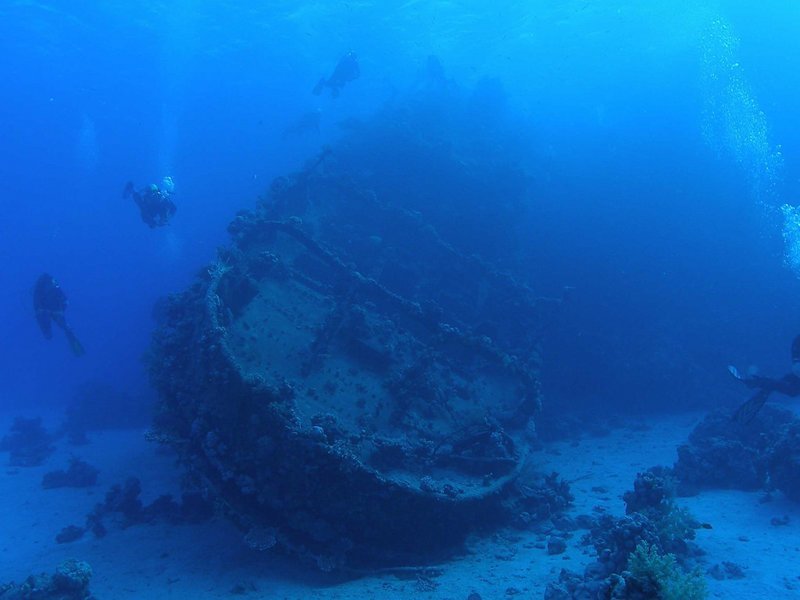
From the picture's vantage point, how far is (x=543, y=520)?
882 centimetres

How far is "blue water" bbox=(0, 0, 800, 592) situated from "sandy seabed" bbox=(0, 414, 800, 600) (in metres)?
6.79

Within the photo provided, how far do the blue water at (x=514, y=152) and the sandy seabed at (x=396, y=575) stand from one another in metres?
6.79

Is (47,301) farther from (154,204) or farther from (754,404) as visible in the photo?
(754,404)

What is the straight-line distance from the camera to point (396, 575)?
275 inches

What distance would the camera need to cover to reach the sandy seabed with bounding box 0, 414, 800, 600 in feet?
21.5

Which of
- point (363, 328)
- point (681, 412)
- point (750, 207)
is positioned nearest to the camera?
point (363, 328)

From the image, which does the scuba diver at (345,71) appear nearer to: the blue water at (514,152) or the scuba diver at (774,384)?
the blue water at (514,152)

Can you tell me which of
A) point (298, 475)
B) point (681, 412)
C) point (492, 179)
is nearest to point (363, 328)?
point (298, 475)

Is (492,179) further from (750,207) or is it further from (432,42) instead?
(432,42)

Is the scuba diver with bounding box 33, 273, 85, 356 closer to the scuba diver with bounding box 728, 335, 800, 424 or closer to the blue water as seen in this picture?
the blue water

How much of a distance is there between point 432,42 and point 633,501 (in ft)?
143

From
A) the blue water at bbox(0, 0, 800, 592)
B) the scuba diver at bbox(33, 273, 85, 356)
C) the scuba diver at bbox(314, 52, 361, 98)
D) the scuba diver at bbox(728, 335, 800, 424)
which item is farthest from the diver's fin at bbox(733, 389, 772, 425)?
the scuba diver at bbox(314, 52, 361, 98)

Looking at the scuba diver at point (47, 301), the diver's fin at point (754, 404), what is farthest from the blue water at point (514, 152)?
the scuba diver at point (47, 301)

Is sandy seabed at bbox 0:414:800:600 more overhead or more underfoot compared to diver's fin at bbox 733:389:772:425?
more underfoot
